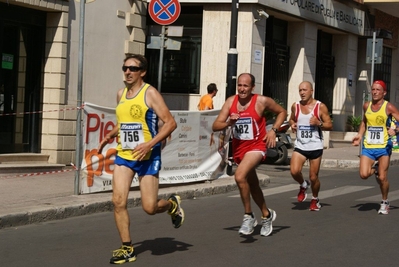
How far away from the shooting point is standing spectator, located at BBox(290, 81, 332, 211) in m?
11.7

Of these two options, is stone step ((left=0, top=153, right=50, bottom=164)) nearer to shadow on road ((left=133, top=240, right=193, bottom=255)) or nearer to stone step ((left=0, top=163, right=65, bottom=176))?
stone step ((left=0, top=163, right=65, bottom=176))

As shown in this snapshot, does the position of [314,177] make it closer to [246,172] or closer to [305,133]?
[305,133]

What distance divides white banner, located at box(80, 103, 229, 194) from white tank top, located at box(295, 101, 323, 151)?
271 centimetres

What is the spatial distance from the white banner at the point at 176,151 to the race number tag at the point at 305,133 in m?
2.73

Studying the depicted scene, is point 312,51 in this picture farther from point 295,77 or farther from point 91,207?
point 91,207

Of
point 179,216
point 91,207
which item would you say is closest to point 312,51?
point 91,207

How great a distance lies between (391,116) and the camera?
12.0 metres

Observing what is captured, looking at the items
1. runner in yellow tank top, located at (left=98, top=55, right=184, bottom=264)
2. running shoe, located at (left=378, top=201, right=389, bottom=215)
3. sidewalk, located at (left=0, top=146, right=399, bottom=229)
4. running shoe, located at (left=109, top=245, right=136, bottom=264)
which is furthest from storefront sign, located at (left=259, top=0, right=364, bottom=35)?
running shoe, located at (left=109, top=245, right=136, bottom=264)

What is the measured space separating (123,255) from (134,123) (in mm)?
1221

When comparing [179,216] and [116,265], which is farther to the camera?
[179,216]

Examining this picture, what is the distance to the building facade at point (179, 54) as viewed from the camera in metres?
15.8

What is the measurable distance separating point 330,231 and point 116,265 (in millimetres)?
3193

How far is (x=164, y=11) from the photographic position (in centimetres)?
1434

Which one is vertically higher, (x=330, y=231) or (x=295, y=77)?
(x=295, y=77)
